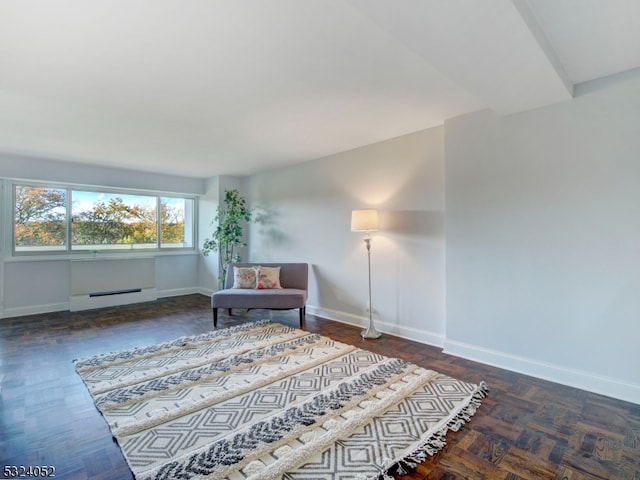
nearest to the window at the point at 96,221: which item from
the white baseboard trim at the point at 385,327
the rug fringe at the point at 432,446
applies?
the white baseboard trim at the point at 385,327

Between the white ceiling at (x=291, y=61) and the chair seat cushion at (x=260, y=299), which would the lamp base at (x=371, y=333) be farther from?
the white ceiling at (x=291, y=61)

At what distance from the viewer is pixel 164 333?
12.9 ft

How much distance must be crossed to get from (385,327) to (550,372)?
1705 mm

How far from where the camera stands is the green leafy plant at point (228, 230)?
5.70m

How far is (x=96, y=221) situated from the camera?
550 centimetres

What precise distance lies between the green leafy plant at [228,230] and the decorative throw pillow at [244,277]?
3.57 ft

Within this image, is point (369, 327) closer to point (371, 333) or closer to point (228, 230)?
point (371, 333)

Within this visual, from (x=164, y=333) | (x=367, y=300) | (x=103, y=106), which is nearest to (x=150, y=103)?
(x=103, y=106)

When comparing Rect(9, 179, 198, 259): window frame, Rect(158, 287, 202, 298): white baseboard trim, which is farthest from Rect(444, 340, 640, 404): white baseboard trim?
Rect(9, 179, 198, 259): window frame

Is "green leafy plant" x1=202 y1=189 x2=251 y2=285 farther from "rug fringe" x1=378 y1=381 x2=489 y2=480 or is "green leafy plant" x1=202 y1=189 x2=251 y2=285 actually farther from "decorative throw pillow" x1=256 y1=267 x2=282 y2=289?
"rug fringe" x1=378 y1=381 x2=489 y2=480

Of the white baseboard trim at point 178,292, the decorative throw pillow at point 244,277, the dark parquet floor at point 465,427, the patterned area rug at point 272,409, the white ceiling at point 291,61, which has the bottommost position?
the dark parquet floor at point 465,427

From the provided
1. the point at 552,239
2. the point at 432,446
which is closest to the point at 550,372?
the point at 552,239

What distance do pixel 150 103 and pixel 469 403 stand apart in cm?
353

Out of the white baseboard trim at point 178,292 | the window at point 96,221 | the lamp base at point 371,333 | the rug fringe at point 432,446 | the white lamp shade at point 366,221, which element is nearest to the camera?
the rug fringe at point 432,446
